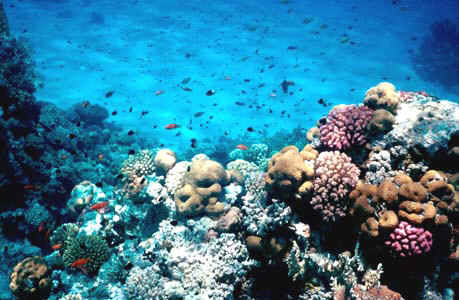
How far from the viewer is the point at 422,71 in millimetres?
31812

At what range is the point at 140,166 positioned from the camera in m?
8.41

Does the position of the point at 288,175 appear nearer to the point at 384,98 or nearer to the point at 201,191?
the point at 201,191

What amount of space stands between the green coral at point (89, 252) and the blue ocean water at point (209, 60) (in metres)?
9.94

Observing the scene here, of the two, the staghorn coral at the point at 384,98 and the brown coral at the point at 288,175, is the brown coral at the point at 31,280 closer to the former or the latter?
the brown coral at the point at 288,175

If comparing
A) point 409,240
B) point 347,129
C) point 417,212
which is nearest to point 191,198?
point 347,129

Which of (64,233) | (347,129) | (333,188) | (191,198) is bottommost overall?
(64,233)

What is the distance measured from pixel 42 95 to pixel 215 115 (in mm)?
13606

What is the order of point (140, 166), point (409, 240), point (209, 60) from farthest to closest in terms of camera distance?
point (209, 60) < point (140, 166) < point (409, 240)

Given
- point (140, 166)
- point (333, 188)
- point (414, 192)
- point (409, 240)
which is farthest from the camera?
point (140, 166)

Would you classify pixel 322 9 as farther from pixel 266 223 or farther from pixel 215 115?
pixel 266 223

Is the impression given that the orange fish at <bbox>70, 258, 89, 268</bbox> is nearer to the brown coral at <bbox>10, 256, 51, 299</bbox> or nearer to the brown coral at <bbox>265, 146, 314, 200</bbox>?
the brown coral at <bbox>10, 256, 51, 299</bbox>

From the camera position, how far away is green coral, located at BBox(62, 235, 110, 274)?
630 cm

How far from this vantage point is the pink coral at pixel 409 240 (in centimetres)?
405

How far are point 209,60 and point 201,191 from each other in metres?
27.4
